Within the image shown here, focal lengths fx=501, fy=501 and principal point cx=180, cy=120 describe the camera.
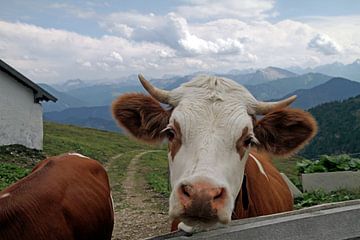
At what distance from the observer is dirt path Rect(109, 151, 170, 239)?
375 inches

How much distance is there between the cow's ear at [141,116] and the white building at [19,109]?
21688 mm

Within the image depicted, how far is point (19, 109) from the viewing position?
2578 centimetres

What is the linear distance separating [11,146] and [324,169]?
16.6 meters

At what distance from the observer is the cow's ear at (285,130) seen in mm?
4012

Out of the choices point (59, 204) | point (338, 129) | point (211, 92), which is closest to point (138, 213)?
point (59, 204)

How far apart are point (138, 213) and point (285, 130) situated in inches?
312

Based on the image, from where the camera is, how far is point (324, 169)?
1232 cm

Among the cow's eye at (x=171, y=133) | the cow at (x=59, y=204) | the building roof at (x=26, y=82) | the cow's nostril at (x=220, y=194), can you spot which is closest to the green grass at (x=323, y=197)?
the cow at (x=59, y=204)

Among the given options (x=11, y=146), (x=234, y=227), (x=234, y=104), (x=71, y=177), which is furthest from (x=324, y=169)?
(x=11, y=146)

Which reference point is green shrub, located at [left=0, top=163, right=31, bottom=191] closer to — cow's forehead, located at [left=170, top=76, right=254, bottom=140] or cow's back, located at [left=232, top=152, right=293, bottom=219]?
cow's back, located at [left=232, top=152, right=293, bottom=219]

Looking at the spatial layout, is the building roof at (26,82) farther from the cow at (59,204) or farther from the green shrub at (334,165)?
the cow at (59,204)

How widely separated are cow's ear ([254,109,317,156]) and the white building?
2227 cm

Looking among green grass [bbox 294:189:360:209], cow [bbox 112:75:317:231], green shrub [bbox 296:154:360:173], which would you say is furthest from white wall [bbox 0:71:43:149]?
cow [bbox 112:75:317:231]

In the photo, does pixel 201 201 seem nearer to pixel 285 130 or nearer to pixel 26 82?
pixel 285 130
